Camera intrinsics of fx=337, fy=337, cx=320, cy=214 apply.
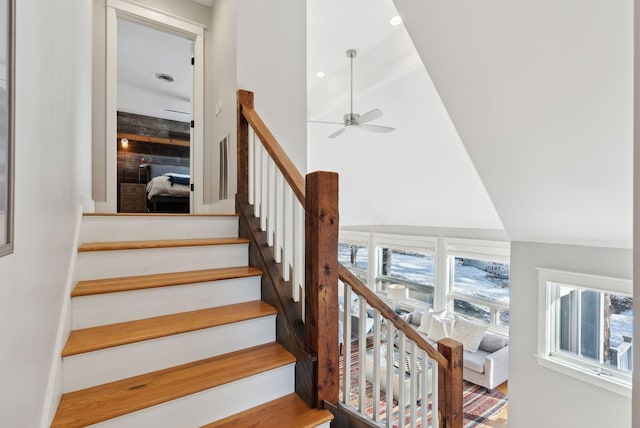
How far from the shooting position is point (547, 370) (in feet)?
11.1

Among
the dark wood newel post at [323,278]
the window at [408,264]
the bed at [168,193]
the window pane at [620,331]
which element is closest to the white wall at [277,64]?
the dark wood newel post at [323,278]

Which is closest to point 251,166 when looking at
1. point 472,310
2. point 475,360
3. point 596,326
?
point 596,326

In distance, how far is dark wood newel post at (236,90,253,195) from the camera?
247 cm

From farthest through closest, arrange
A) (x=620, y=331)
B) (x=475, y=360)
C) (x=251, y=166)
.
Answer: (x=475, y=360), (x=620, y=331), (x=251, y=166)

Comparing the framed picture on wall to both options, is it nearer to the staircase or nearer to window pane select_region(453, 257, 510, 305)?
the staircase

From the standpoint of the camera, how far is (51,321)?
1.17 metres

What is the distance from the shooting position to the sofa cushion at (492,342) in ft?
17.6

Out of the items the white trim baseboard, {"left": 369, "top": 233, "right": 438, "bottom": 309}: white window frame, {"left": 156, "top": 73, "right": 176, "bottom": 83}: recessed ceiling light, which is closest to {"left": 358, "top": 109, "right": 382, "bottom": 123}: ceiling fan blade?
the white trim baseboard

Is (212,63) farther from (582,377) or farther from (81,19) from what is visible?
(582,377)

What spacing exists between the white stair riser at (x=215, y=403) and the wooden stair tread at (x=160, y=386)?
0.09ft

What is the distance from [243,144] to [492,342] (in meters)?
5.16

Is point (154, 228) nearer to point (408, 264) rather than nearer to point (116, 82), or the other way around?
point (116, 82)

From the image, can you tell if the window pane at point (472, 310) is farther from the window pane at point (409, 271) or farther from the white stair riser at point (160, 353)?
the white stair riser at point (160, 353)

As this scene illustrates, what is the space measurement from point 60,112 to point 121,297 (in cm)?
86
